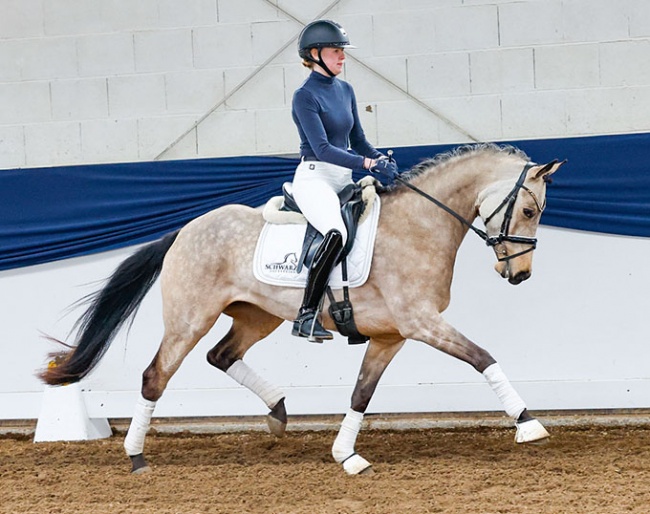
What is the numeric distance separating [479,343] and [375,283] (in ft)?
5.11

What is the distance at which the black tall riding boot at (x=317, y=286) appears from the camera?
183 inches

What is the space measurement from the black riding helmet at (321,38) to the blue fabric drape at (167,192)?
1.57 meters

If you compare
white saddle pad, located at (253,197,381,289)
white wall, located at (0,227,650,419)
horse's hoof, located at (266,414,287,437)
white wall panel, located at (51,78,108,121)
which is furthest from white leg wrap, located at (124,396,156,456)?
white wall panel, located at (51,78,108,121)

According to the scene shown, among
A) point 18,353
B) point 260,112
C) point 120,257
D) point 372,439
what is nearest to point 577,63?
point 260,112

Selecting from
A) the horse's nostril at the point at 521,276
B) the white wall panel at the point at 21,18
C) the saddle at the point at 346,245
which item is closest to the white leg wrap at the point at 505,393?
the horse's nostril at the point at 521,276

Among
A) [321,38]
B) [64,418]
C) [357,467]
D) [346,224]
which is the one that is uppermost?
[321,38]

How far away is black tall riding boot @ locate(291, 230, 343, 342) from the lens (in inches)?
183

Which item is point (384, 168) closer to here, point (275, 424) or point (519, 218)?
point (519, 218)

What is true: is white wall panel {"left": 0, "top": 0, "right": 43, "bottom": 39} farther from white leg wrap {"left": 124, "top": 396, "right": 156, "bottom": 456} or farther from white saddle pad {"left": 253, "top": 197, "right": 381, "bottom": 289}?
white leg wrap {"left": 124, "top": 396, "right": 156, "bottom": 456}

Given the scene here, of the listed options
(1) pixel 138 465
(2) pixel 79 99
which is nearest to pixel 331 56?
(1) pixel 138 465

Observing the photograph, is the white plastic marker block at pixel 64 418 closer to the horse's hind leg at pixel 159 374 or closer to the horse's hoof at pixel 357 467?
the horse's hind leg at pixel 159 374

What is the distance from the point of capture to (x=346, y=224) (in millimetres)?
4746

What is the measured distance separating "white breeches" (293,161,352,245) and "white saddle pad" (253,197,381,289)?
0.12 m

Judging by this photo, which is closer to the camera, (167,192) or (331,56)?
(331,56)
